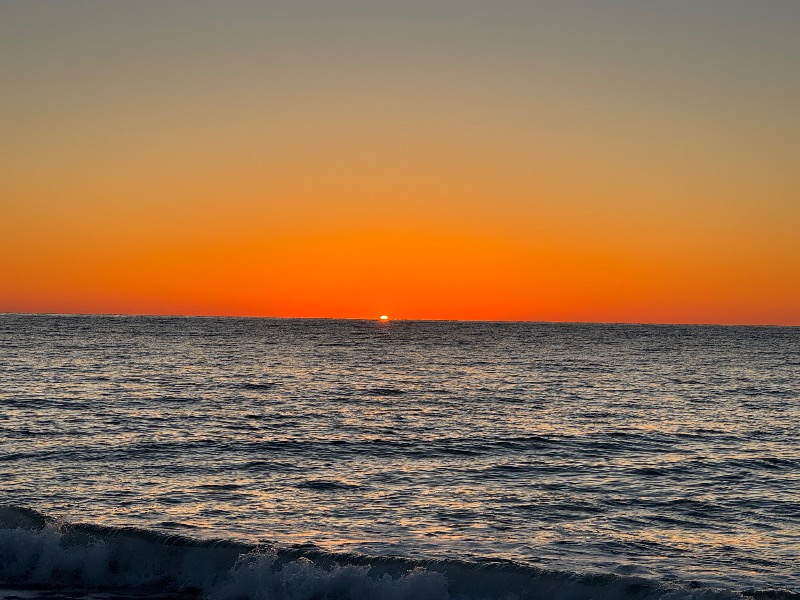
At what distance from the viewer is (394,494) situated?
27.0 meters

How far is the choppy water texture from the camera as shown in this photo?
758 inches

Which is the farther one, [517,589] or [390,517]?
[390,517]

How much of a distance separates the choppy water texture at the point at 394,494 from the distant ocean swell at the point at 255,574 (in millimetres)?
53

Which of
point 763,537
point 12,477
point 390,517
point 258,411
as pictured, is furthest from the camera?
point 258,411

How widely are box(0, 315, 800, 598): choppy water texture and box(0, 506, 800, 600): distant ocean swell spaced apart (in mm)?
53

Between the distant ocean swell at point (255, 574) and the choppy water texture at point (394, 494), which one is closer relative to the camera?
the distant ocean swell at point (255, 574)

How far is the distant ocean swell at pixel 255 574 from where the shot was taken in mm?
18109

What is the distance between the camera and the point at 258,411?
49125 mm

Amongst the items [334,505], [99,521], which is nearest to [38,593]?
[99,521]

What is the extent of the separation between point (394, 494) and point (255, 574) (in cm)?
863

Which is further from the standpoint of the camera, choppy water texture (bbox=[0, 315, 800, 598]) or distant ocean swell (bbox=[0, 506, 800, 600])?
choppy water texture (bbox=[0, 315, 800, 598])

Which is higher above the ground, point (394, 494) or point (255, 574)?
point (394, 494)

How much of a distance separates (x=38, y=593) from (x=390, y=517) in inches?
396

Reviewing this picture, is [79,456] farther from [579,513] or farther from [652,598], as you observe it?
[652,598]
